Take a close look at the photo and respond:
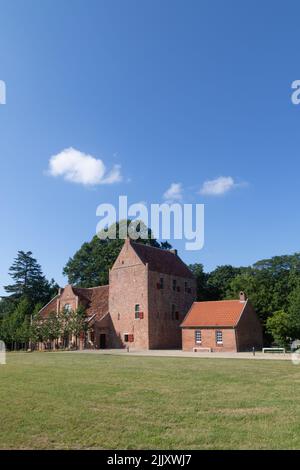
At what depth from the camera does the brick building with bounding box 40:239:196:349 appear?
52062 mm

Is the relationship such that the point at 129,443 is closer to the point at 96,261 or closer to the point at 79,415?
the point at 79,415

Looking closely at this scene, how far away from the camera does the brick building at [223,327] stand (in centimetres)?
4359

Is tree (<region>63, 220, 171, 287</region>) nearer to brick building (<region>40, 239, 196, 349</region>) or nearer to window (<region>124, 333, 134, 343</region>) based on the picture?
brick building (<region>40, 239, 196, 349</region>)

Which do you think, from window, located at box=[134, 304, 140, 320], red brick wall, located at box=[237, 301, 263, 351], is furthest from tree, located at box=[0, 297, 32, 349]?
red brick wall, located at box=[237, 301, 263, 351]

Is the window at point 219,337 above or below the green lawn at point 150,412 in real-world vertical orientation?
below

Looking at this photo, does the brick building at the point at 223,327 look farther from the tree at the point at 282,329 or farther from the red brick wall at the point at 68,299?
the red brick wall at the point at 68,299

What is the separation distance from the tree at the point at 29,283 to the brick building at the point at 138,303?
20.5m

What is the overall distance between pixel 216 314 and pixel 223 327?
7.89 feet

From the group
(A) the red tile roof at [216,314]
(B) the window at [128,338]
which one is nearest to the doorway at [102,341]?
(B) the window at [128,338]

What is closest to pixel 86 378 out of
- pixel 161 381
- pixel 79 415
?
pixel 161 381

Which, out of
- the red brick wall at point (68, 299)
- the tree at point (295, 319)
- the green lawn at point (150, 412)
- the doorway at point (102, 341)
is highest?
the red brick wall at point (68, 299)

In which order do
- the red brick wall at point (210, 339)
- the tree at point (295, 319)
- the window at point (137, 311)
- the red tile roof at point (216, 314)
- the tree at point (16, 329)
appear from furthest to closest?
the tree at point (16, 329), the window at point (137, 311), the red tile roof at point (216, 314), the red brick wall at point (210, 339), the tree at point (295, 319)

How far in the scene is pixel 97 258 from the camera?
7031cm

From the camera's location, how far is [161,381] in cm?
1623
